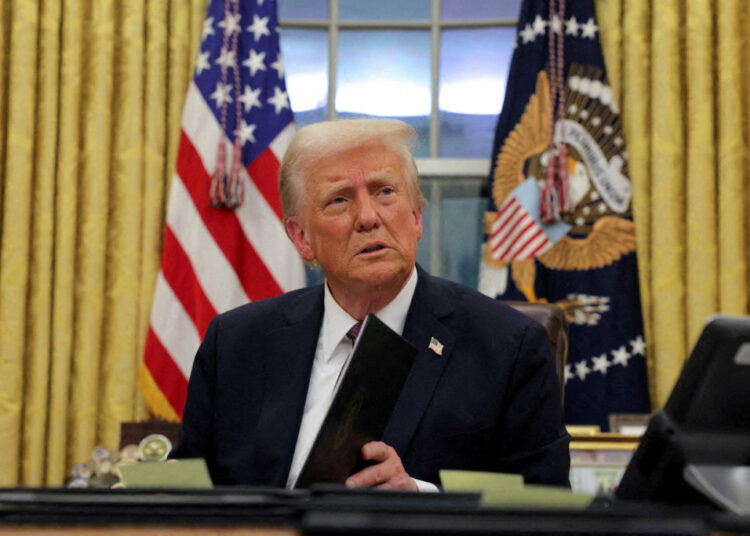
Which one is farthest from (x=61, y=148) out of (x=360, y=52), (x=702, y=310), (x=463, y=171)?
(x=702, y=310)

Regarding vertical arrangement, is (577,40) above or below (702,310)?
above

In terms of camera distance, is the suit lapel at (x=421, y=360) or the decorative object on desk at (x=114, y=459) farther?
the decorative object on desk at (x=114, y=459)

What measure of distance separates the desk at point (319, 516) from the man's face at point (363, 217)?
0.95m

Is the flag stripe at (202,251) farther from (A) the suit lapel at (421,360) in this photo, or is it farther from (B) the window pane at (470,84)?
(A) the suit lapel at (421,360)

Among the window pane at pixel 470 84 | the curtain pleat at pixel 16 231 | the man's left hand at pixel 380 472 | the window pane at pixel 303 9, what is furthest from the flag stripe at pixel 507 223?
the man's left hand at pixel 380 472

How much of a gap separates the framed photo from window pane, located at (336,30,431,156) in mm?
1650

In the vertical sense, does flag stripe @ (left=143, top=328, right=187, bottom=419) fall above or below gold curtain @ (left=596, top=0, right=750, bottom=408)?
below

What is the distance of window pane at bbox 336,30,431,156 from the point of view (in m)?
3.79

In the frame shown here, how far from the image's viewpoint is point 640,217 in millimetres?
3238

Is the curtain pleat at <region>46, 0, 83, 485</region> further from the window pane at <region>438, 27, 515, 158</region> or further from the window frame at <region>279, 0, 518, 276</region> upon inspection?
the window pane at <region>438, 27, 515, 158</region>


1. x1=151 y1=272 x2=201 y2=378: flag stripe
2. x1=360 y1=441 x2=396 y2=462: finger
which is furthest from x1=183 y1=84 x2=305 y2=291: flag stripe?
x1=360 y1=441 x2=396 y2=462: finger

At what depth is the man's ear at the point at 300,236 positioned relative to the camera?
1934 mm

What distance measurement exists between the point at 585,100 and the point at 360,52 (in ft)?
3.44

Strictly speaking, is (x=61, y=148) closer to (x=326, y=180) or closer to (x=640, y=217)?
(x=326, y=180)
